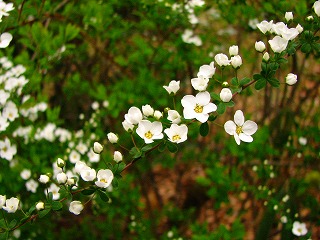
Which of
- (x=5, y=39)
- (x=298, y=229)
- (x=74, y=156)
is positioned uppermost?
(x=5, y=39)

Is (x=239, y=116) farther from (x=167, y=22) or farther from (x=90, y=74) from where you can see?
(x=90, y=74)

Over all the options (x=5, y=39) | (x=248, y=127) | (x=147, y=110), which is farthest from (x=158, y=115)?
(x=5, y=39)

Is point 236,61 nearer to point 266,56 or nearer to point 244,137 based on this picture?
point 266,56

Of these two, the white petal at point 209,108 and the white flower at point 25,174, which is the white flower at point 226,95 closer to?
the white petal at point 209,108

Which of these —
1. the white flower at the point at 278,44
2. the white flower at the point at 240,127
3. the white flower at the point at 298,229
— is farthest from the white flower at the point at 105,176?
the white flower at the point at 298,229

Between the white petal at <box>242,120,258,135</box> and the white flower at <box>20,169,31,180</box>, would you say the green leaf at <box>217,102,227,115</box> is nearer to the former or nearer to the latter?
the white petal at <box>242,120,258,135</box>

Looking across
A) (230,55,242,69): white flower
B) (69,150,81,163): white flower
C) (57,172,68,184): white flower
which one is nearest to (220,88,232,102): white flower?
(230,55,242,69): white flower
